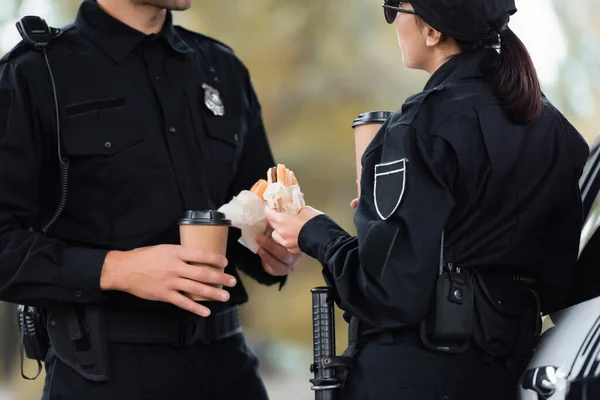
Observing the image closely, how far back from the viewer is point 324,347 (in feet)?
6.03

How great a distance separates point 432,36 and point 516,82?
0.18 m

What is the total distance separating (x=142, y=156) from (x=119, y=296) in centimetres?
30

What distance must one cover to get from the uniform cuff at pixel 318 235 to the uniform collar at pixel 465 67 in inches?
12.6

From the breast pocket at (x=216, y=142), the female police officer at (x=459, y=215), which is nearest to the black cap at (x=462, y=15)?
the female police officer at (x=459, y=215)

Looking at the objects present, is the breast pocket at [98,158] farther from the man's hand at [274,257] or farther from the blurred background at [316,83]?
the blurred background at [316,83]

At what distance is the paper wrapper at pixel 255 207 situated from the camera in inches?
74.9

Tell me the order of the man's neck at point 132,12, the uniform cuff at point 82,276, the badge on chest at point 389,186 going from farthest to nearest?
the man's neck at point 132,12 < the uniform cuff at point 82,276 < the badge on chest at point 389,186

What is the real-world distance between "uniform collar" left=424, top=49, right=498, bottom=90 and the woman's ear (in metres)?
0.04

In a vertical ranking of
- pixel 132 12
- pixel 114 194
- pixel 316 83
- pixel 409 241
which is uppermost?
pixel 316 83

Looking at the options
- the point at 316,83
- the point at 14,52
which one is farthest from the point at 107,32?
the point at 316,83

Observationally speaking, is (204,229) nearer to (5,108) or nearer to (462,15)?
(5,108)

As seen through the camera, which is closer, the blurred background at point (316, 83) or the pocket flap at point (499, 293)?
the pocket flap at point (499, 293)

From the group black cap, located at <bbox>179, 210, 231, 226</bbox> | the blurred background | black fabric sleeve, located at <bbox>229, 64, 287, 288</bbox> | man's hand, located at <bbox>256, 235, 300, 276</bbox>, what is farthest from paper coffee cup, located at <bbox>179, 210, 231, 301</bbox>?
the blurred background

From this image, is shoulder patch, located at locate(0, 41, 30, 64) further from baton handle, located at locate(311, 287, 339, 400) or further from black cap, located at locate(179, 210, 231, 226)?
baton handle, located at locate(311, 287, 339, 400)
